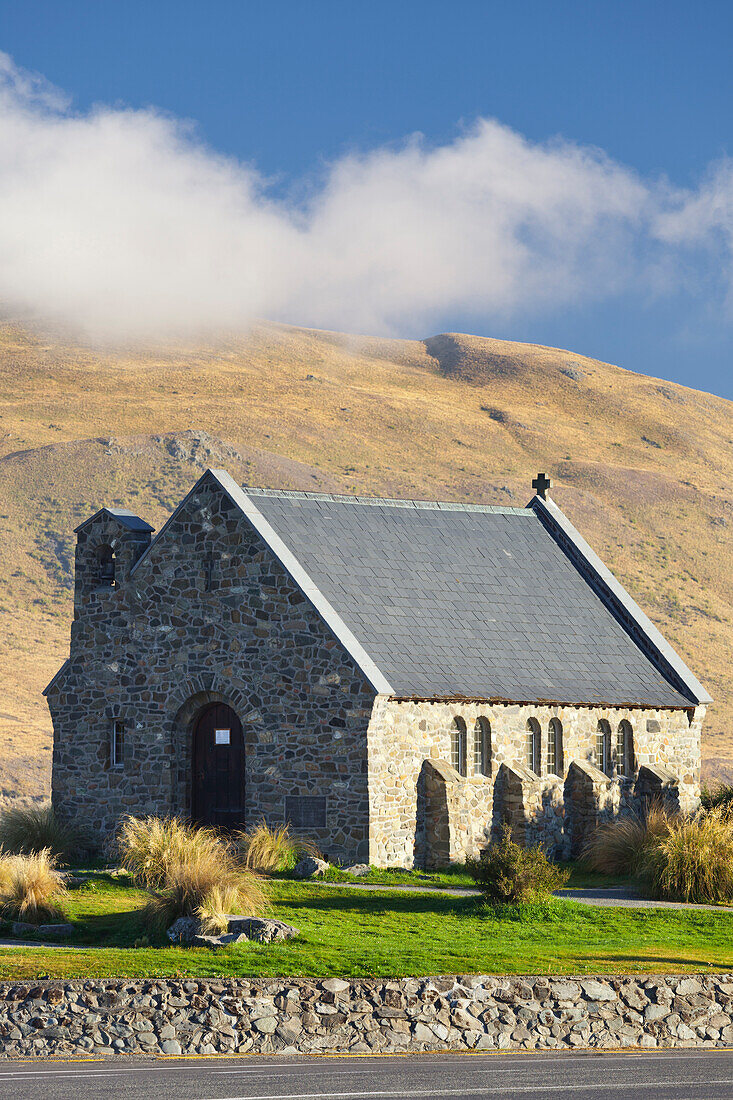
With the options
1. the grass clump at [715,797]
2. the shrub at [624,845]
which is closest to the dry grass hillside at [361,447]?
the grass clump at [715,797]

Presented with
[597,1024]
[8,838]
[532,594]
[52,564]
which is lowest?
[597,1024]

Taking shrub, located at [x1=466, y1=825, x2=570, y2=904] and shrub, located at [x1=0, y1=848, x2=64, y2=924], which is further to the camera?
shrub, located at [x1=466, y1=825, x2=570, y2=904]

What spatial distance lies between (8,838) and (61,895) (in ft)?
23.1

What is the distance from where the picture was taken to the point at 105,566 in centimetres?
3466

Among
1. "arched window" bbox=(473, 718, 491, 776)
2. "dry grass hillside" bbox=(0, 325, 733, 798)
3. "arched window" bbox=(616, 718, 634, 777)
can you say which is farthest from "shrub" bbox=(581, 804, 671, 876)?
"dry grass hillside" bbox=(0, 325, 733, 798)

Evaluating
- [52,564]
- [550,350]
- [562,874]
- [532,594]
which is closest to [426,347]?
[550,350]

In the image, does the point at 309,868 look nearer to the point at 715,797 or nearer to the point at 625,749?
the point at 625,749

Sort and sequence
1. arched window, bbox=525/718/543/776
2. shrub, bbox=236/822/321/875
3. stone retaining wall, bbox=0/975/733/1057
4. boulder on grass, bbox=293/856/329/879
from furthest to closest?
arched window, bbox=525/718/543/776 < shrub, bbox=236/822/321/875 < boulder on grass, bbox=293/856/329/879 < stone retaining wall, bbox=0/975/733/1057

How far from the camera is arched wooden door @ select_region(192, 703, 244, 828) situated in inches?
1223

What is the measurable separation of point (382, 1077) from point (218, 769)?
16056mm

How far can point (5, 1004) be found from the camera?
57.8 feet

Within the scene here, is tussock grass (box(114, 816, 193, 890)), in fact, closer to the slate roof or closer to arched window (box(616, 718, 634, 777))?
the slate roof

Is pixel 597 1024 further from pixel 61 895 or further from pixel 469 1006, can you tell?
pixel 61 895

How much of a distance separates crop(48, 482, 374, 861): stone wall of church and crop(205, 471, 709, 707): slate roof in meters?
0.81
